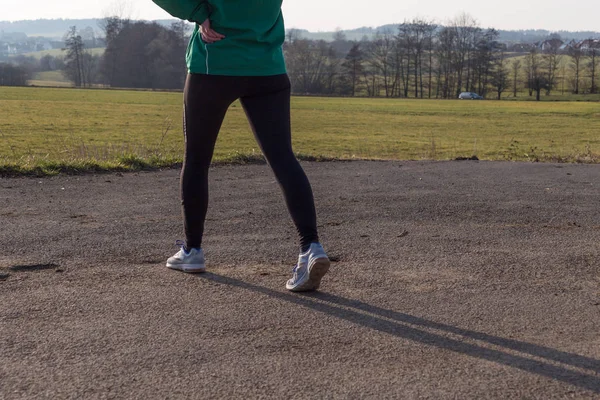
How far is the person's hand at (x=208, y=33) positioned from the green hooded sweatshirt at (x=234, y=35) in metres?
0.03

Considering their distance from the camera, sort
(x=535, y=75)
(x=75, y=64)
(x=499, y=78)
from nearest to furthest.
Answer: (x=535, y=75) < (x=499, y=78) < (x=75, y=64)

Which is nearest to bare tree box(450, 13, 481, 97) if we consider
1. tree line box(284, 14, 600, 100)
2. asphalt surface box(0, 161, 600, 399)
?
tree line box(284, 14, 600, 100)

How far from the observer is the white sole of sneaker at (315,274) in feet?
12.6

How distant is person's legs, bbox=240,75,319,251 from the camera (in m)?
3.99

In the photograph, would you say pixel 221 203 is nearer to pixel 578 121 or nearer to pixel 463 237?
pixel 463 237

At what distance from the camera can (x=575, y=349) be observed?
120 inches

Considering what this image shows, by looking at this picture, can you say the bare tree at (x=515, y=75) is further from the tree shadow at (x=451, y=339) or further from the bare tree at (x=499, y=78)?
the tree shadow at (x=451, y=339)

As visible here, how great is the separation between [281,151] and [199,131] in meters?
0.50

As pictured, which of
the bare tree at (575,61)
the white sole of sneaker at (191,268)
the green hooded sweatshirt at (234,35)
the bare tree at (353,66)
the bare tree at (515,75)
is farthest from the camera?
the bare tree at (575,61)

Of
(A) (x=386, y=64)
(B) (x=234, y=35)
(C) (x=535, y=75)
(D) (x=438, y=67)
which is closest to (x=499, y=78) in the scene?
(C) (x=535, y=75)

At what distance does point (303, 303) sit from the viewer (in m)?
3.72

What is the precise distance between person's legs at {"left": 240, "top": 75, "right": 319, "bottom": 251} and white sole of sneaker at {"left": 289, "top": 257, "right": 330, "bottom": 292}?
160mm

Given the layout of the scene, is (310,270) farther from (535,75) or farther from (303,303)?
(535,75)

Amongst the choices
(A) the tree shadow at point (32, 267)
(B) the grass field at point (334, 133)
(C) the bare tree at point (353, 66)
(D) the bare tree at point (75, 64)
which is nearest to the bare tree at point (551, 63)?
(C) the bare tree at point (353, 66)
